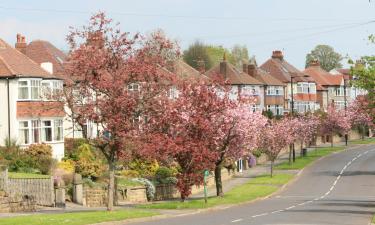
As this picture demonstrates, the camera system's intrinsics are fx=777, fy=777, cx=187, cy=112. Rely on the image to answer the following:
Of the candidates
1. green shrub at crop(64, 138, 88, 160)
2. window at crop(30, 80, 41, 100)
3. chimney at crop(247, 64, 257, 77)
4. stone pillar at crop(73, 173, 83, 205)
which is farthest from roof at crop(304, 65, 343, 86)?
stone pillar at crop(73, 173, 83, 205)

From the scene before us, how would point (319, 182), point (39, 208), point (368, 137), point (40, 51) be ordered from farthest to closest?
1. point (368, 137)
2. point (40, 51)
3. point (319, 182)
4. point (39, 208)

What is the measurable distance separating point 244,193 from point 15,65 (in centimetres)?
1804

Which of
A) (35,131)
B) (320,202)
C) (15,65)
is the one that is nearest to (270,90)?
(35,131)

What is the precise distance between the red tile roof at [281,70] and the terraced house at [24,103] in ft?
237

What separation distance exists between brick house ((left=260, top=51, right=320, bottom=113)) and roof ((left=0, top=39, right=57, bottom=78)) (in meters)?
71.5

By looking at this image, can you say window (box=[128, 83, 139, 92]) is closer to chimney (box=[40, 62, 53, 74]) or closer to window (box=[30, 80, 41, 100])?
window (box=[30, 80, 41, 100])

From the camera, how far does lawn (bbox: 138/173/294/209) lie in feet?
128

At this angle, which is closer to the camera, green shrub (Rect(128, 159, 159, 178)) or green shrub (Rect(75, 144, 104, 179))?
green shrub (Rect(75, 144, 104, 179))

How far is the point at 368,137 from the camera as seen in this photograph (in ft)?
435


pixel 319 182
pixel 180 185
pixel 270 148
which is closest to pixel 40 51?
pixel 270 148

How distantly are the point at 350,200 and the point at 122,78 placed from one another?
19.6 metres

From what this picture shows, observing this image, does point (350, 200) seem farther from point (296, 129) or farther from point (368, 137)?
point (368, 137)

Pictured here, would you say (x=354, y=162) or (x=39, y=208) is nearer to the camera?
(x=39, y=208)

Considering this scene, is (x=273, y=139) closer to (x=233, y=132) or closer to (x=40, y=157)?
(x=233, y=132)
